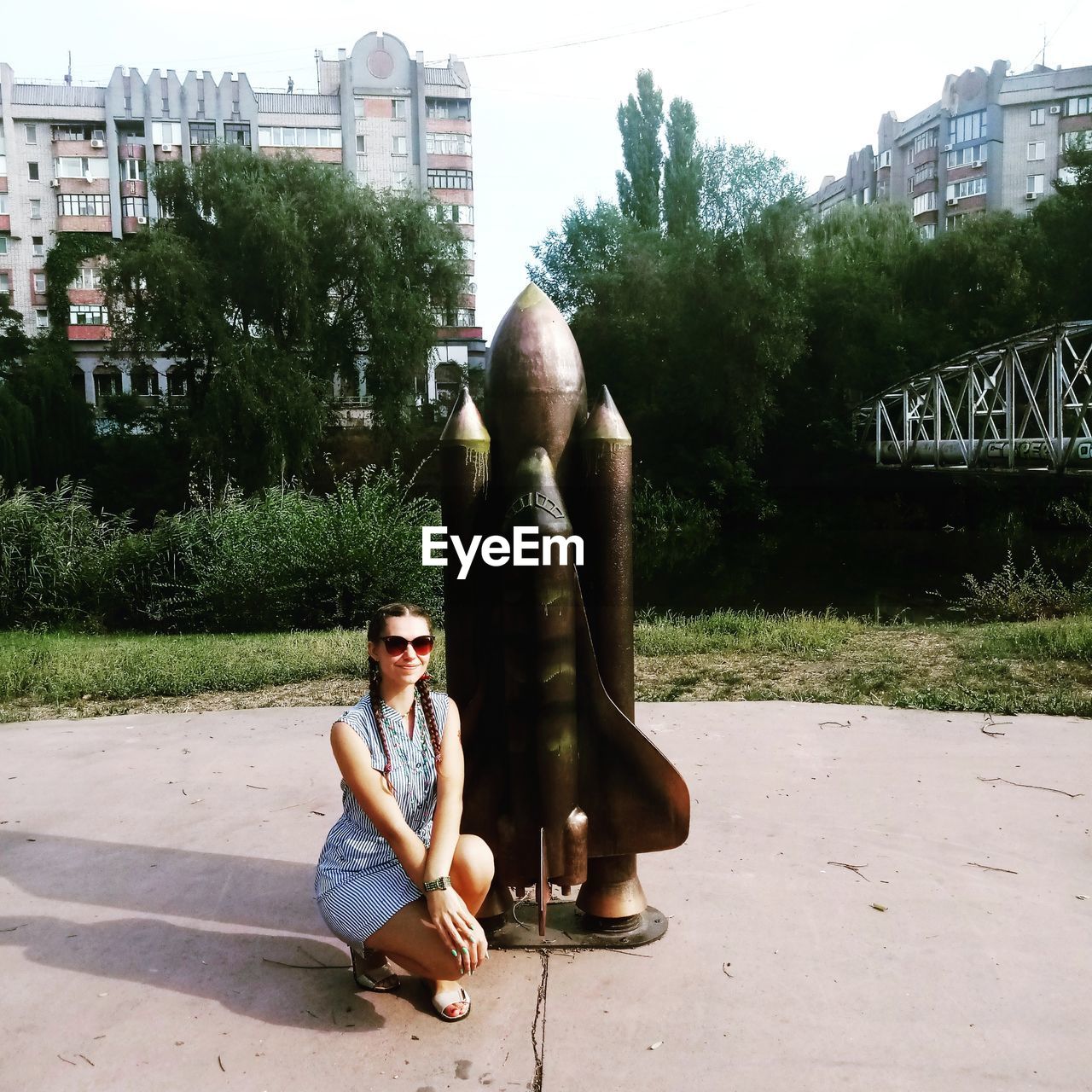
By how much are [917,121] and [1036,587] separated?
47661mm

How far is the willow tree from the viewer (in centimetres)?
2262

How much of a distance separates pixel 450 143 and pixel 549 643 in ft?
149

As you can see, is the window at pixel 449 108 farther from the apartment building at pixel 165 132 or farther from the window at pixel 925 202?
the window at pixel 925 202

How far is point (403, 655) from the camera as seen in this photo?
2641 millimetres

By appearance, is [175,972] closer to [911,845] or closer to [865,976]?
[865,976]

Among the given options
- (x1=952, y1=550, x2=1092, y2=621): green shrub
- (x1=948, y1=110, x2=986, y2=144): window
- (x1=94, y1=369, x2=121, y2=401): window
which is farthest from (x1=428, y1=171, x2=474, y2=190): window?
(x1=952, y1=550, x2=1092, y2=621): green shrub

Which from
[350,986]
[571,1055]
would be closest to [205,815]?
[350,986]

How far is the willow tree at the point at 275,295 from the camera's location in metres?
22.6

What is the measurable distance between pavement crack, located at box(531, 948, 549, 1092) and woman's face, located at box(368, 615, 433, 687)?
32.5 inches

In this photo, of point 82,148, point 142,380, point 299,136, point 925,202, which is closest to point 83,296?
point 82,148

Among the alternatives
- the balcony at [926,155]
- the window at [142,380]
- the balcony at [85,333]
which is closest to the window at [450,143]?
the balcony at [85,333]

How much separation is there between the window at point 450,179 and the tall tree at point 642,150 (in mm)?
12909

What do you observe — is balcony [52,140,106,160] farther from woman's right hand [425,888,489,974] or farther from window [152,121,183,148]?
woman's right hand [425,888,489,974]

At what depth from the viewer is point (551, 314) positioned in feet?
9.87
